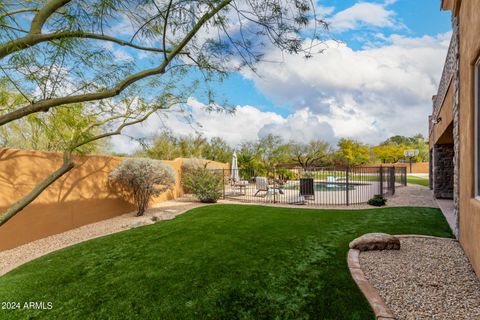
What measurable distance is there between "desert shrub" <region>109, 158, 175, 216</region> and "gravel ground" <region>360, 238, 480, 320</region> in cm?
722

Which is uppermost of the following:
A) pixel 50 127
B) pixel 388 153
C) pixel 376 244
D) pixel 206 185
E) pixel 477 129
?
pixel 388 153

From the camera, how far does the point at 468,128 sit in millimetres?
4230

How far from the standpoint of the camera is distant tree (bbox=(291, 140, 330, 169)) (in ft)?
113

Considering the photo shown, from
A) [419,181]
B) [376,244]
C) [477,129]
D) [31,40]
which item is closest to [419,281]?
[376,244]

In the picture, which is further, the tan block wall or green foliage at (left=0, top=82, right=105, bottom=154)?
green foliage at (left=0, top=82, right=105, bottom=154)

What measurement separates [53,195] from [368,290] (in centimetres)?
764

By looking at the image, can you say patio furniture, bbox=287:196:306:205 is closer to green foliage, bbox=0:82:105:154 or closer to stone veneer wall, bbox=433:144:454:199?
stone veneer wall, bbox=433:144:454:199

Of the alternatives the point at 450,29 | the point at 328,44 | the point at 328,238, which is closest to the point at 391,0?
the point at 328,44

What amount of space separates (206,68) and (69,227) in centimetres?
668

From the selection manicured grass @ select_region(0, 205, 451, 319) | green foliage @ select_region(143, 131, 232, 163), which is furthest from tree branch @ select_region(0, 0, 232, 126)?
green foliage @ select_region(143, 131, 232, 163)

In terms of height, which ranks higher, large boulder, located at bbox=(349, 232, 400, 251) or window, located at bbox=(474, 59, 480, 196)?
window, located at bbox=(474, 59, 480, 196)

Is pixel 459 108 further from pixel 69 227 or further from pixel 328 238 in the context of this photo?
pixel 69 227

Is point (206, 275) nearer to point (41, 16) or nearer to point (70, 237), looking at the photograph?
point (41, 16)

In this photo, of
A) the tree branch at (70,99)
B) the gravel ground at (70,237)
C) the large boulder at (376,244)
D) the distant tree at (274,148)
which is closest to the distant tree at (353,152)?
the distant tree at (274,148)
